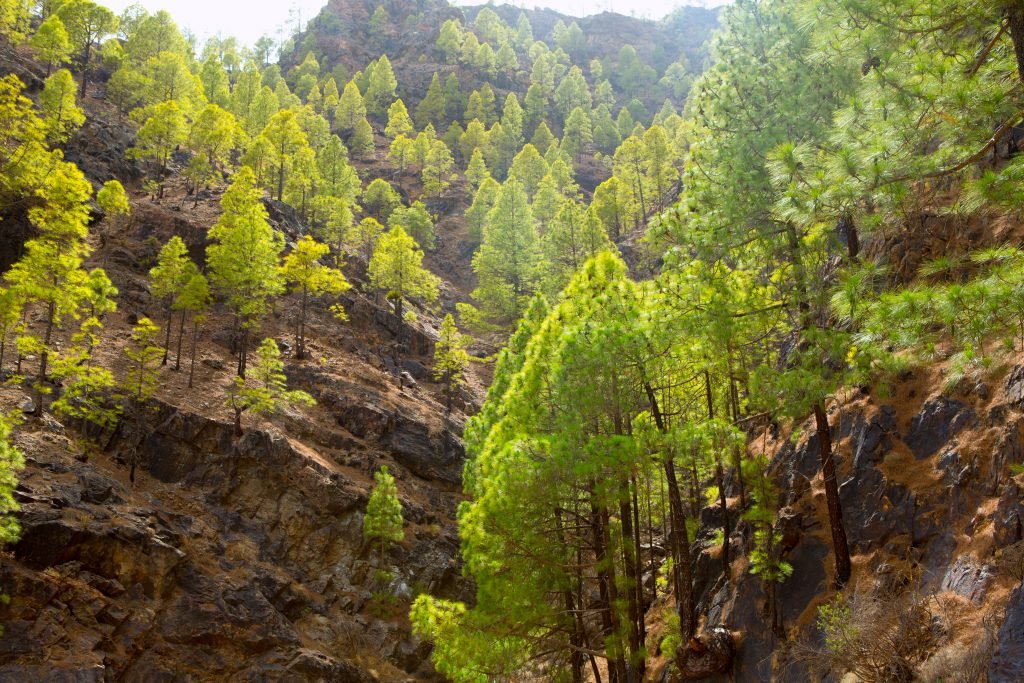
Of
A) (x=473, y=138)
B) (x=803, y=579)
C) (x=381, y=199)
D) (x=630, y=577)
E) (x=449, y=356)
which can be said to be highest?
(x=473, y=138)

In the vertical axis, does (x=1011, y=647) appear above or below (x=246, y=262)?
below

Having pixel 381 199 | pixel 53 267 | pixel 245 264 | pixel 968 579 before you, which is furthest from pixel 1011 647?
pixel 381 199

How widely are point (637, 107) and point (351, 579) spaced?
89.3m

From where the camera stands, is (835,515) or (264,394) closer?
(835,515)

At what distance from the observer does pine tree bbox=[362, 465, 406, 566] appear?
2478cm

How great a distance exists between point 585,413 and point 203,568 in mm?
15255

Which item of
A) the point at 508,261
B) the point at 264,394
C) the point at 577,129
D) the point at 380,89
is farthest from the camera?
the point at 380,89

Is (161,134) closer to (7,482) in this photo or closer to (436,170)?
(436,170)

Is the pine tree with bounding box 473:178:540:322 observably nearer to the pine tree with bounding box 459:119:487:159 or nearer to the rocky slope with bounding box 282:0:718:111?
the pine tree with bounding box 459:119:487:159

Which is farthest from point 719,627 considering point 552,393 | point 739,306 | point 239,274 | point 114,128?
point 114,128

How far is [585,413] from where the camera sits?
12383 mm

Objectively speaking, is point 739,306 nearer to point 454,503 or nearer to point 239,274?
point 454,503

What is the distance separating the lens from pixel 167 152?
1754 inches

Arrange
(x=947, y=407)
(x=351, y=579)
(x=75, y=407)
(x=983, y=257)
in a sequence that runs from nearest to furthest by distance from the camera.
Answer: (x=983, y=257), (x=947, y=407), (x=75, y=407), (x=351, y=579)
